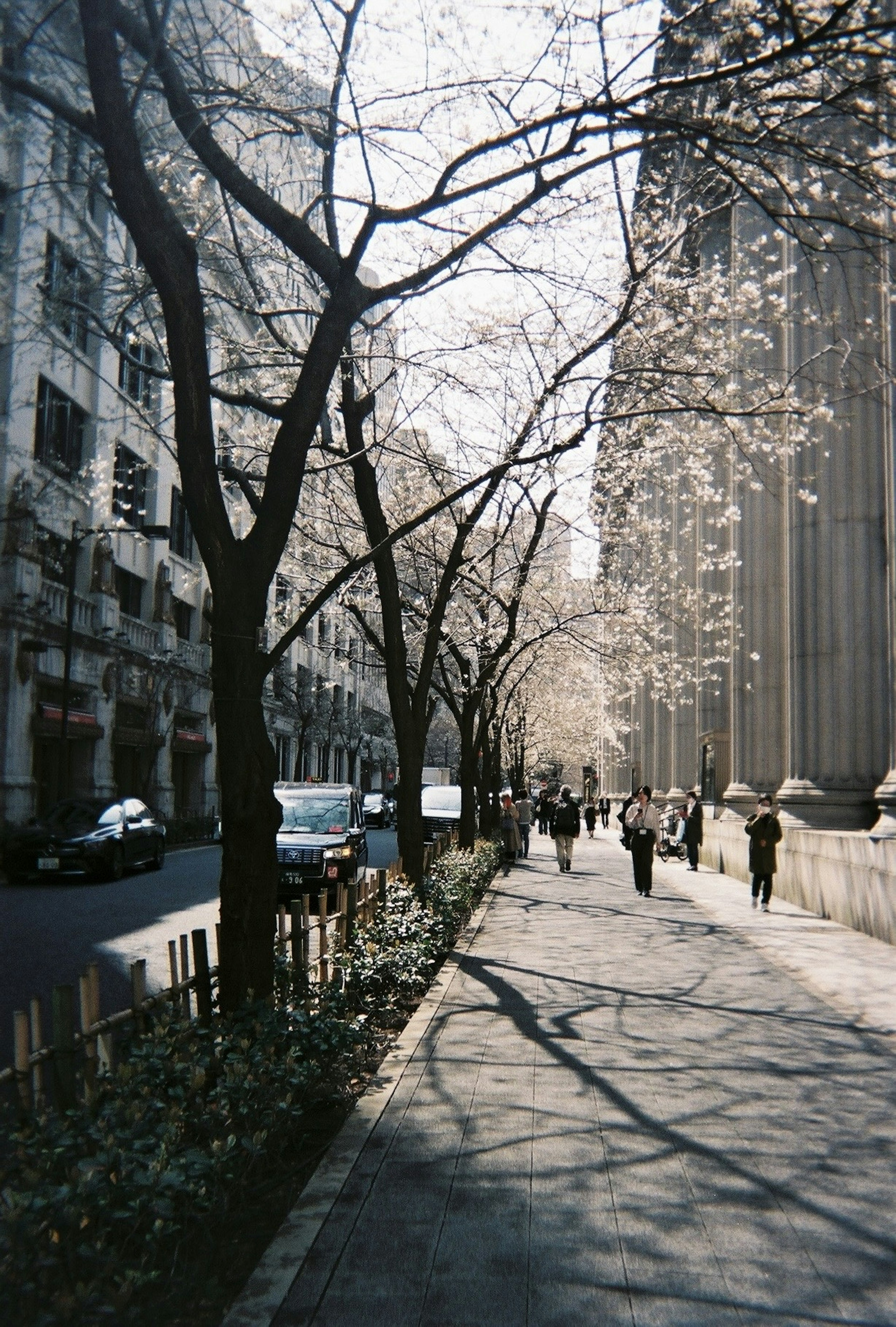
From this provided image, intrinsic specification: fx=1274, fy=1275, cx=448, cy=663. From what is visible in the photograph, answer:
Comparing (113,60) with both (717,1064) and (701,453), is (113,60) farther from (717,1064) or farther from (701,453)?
(701,453)

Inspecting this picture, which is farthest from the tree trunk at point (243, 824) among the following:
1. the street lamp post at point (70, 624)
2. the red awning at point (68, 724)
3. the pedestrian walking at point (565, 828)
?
the red awning at point (68, 724)

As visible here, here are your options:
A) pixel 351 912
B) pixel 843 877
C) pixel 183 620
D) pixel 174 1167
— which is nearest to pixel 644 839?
pixel 843 877

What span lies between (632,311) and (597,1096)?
7792 mm

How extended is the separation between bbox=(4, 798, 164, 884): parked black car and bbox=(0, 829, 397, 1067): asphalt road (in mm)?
336

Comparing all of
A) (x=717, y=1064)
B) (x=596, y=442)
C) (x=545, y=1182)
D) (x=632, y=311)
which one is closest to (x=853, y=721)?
(x=596, y=442)

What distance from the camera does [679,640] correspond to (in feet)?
140

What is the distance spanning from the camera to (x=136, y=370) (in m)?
20.6

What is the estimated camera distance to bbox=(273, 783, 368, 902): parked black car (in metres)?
19.2

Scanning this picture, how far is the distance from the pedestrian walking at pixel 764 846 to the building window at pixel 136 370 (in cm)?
1059

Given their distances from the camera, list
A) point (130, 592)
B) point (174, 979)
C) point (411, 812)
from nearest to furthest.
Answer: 1. point (174, 979)
2. point (411, 812)
3. point (130, 592)

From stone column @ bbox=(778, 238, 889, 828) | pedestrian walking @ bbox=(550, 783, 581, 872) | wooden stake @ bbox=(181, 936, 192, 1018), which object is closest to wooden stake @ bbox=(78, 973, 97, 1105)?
wooden stake @ bbox=(181, 936, 192, 1018)

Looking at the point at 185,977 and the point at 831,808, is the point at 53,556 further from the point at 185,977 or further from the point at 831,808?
the point at 185,977

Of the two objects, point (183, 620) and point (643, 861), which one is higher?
point (183, 620)

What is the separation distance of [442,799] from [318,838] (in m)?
23.6
